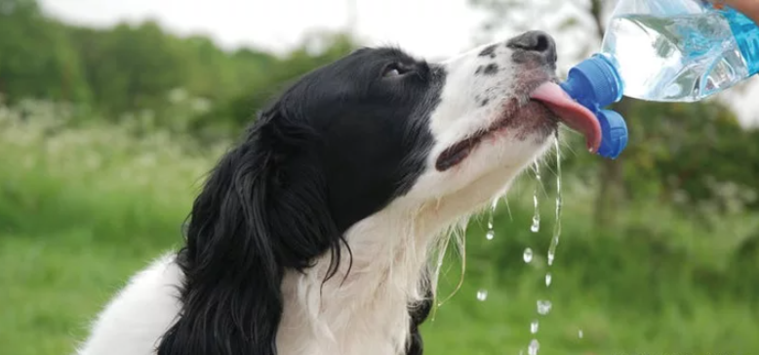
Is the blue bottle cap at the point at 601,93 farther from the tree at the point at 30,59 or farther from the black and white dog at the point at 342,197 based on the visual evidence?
the tree at the point at 30,59

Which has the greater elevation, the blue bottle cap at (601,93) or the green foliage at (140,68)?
the green foliage at (140,68)

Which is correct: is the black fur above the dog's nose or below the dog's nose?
above

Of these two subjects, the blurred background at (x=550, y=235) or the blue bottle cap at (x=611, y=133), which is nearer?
the blue bottle cap at (x=611, y=133)

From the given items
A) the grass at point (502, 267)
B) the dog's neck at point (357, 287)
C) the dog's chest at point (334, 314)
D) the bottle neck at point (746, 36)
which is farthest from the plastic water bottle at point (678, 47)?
the grass at point (502, 267)

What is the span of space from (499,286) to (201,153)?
388 centimetres

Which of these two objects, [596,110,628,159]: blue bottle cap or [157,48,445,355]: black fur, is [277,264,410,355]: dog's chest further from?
[596,110,628,159]: blue bottle cap

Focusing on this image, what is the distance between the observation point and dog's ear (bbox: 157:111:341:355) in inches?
94.1

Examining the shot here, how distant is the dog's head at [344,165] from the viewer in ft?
7.81

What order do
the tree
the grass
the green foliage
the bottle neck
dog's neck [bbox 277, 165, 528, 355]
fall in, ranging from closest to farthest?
1. dog's neck [bbox 277, 165, 528, 355]
2. the bottle neck
3. the grass
4. the green foliage
5. the tree

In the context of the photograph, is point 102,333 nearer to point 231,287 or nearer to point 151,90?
point 231,287

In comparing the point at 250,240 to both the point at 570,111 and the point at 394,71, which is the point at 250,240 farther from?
the point at 570,111

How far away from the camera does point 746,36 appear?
263 centimetres

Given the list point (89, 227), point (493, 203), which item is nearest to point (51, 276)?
point (89, 227)

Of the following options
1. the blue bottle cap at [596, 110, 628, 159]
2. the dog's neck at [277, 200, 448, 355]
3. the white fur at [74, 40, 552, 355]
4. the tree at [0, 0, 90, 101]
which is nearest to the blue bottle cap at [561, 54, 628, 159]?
the blue bottle cap at [596, 110, 628, 159]
